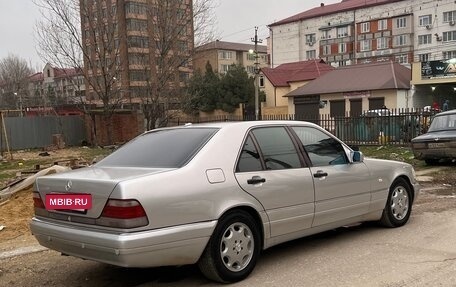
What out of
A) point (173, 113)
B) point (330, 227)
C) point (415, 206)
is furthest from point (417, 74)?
point (330, 227)

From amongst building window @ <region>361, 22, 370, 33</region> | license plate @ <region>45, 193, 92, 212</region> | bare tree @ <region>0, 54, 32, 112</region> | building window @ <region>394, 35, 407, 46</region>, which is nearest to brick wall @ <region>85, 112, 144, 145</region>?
license plate @ <region>45, 193, 92, 212</region>

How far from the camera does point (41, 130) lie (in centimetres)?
2886

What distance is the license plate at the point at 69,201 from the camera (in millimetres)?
4184

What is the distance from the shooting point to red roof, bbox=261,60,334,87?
56.5 meters

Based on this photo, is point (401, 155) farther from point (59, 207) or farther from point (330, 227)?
point (59, 207)

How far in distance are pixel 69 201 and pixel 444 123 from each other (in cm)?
1129

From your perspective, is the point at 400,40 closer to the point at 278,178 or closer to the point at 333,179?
the point at 333,179

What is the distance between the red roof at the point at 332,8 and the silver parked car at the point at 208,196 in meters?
77.2

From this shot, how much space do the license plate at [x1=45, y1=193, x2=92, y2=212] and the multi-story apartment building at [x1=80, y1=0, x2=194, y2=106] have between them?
18.4 metres

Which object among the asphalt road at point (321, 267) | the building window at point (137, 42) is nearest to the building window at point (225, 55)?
the building window at point (137, 42)

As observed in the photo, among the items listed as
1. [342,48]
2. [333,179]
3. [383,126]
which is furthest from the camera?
[342,48]

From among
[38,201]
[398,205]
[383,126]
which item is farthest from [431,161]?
[38,201]

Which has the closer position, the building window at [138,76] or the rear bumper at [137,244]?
the rear bumper at [137,244]

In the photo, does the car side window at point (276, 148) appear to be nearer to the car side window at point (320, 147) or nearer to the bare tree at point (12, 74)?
the car side window at point (320, 147)
